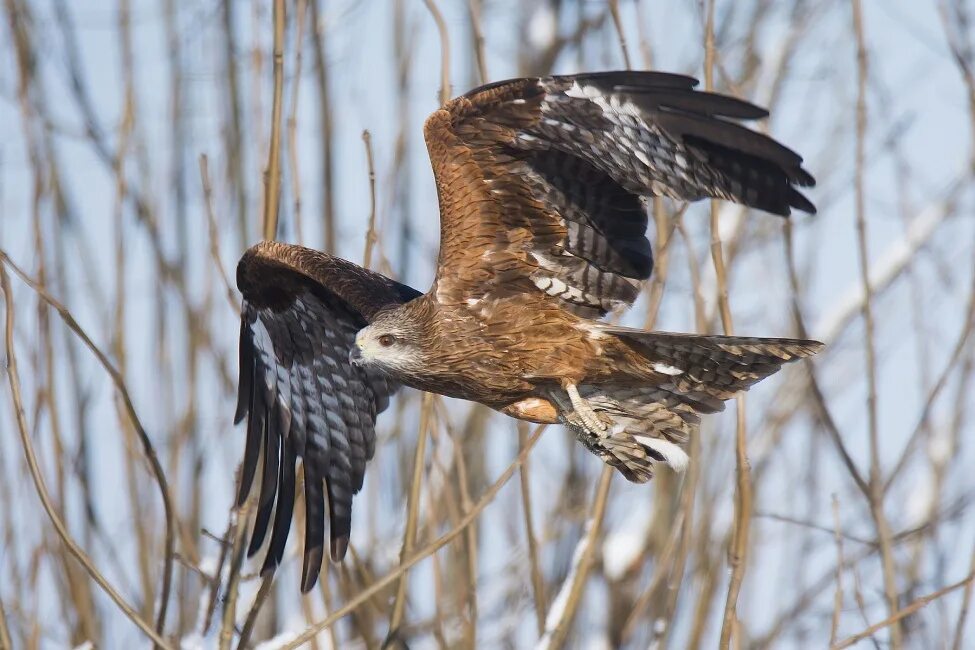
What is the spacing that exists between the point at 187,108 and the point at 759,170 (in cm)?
255

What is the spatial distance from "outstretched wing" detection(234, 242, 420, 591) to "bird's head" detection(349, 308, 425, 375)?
299 millimetres

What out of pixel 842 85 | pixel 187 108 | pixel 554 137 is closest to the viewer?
pixel 554 137

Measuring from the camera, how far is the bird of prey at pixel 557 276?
355 cm

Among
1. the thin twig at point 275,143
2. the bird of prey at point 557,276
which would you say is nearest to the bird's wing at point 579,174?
the bird of prey at point 557,276

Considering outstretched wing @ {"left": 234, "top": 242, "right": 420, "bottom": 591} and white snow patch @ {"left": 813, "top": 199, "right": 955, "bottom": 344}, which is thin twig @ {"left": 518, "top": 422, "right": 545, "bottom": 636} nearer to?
outstretched wing @ {"left": 234, "top": 242, "right": 420, "bottom": 591}

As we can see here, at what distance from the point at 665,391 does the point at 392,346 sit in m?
0.91

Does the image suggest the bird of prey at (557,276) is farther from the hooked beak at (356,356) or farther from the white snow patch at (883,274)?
the white snow patch at (883,274)

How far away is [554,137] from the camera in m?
3.72

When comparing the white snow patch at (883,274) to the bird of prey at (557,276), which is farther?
the white snow patch at (883,274)

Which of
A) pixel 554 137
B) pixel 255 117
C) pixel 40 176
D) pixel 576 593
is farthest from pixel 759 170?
pixel 40 176

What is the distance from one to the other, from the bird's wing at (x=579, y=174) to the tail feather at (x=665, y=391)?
0.24 meters

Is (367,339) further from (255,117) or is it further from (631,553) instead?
(631,553)

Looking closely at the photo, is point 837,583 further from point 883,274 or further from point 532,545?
point 883,274

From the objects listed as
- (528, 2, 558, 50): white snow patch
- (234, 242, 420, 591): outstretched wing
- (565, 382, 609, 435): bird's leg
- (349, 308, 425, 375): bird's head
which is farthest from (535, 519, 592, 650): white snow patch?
(528, 2, 558, 50): white snow patch
